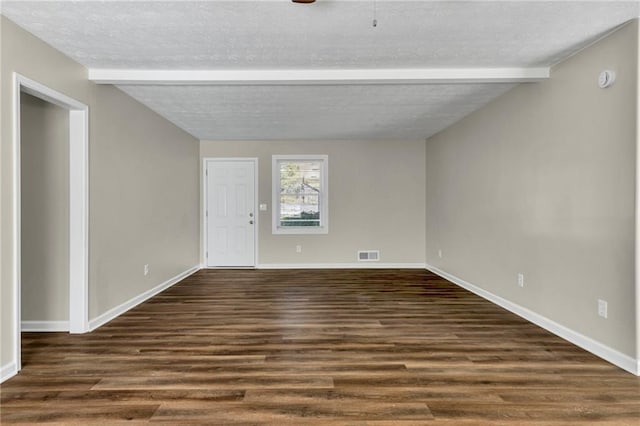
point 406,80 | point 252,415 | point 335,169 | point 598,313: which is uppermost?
point 406,80

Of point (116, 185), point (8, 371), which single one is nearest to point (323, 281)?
point (116, 185)

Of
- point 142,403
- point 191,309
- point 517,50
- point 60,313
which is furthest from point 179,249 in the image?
point 517,50

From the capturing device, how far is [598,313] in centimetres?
257

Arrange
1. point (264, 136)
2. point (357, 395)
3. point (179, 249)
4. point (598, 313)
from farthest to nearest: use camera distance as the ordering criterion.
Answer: point (264, 136) → point (179, 249) → point (598, 313) → point (357, 395)

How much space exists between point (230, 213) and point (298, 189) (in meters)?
1.35

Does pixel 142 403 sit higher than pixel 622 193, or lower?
lower

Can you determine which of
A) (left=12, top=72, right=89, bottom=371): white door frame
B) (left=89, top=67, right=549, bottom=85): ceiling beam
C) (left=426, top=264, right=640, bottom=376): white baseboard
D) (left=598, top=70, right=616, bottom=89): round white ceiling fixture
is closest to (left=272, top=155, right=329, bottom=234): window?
(left=426, top=264, right=640, bottom=376): white baseboard

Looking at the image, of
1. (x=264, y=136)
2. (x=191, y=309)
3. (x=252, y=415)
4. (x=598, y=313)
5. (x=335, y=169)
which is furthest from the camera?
(x=335, y=169)

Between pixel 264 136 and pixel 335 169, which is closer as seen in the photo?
pixel 264 136

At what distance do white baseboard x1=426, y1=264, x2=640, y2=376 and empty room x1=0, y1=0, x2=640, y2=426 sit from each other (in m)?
0.02

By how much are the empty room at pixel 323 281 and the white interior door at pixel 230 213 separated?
43.3 inches

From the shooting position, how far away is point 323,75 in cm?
307

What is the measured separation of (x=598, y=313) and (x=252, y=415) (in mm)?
2650

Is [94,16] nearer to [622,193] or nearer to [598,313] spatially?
[622,193]
